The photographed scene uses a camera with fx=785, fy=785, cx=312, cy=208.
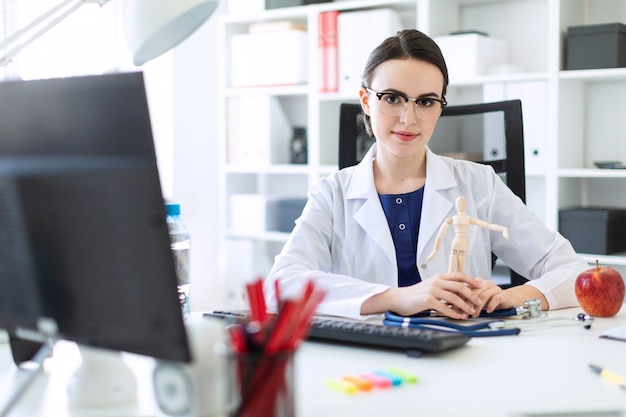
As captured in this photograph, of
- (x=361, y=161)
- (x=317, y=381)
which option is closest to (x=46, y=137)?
(x=317, y=381)

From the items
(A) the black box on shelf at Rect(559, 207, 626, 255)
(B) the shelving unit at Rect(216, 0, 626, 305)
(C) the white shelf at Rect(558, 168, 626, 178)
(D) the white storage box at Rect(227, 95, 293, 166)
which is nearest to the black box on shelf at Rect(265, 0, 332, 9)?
(B) the shelving unit at Rect(216, 0, 626, 305)

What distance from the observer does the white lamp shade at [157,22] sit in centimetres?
137

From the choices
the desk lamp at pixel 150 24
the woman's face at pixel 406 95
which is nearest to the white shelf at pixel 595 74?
the woman's face at pixel 406 95

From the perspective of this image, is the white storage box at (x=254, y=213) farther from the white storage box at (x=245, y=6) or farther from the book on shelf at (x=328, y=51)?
the white storage box at (x=245, y=6)

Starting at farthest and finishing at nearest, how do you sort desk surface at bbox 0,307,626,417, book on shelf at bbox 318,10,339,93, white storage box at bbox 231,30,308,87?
1. white storage box at bbox 231,30,308,87
2. book on shelf at bbox 318,10,339,93
3. desk surface at bbox 0,307,626,417

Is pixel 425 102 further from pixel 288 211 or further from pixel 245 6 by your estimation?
pixel 245 6

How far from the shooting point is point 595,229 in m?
3.13

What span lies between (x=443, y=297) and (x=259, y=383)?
79 centimetres

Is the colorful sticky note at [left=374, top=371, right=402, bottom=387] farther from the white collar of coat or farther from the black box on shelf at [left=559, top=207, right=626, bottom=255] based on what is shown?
the black box on shelf at [left=559, top=207, right=626, bottom=255]

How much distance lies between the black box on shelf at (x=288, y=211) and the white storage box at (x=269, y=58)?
0.60 meters

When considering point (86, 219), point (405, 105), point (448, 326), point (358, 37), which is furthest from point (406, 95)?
point (358, 37)

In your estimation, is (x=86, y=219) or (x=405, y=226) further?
(x=405, y=226)

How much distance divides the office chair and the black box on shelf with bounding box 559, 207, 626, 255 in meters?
1.09

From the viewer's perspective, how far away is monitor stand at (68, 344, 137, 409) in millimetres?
1019
